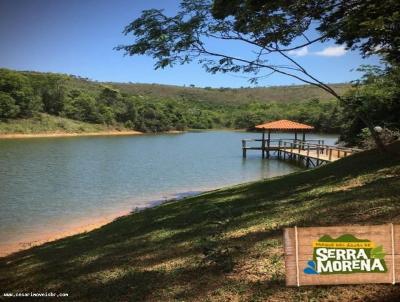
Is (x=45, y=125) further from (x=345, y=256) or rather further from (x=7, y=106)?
(x=345, y=256)

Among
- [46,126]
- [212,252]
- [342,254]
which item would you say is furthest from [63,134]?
[342,254]

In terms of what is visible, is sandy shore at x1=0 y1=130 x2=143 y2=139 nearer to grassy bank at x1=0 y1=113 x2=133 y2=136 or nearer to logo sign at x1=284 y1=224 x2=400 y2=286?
grassy bank at x1=0 y1=113 x2=133 y2=136

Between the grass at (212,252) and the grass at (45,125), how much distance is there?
65.6 metres

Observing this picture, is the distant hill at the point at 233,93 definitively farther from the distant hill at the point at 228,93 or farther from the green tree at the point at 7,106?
the green tree at the point at 7,106

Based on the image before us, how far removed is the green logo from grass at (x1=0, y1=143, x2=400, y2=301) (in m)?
0.75

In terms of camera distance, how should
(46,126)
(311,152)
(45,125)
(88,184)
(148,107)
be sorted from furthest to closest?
(148,107) → (45,125) → (46,126) → (311,152) → (88,184)

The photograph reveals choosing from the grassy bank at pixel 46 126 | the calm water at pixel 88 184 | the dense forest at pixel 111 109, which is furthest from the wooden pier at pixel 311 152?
the grassy bank at pixel 46 126

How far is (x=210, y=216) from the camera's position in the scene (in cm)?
957

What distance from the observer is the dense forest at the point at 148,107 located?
250 feet

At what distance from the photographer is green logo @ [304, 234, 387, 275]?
3834 millimetres

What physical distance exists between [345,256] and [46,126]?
7914cm

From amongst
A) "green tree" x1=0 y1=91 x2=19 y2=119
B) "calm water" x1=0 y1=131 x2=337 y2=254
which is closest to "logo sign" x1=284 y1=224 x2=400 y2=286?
"calm water" x1=0 y1=131 x2=337 y2=254

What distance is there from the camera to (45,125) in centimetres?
7819

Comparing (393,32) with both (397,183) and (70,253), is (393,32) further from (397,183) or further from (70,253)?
(70,253)
